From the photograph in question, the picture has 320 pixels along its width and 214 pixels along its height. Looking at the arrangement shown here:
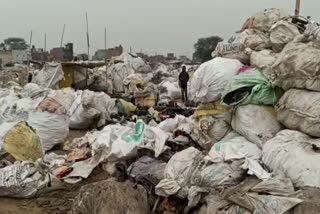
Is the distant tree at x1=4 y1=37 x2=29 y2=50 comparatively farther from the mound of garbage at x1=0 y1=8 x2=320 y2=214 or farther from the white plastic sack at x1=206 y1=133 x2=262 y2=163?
the white plastic sack at x1=206 y1=133 x2=262 y2=163

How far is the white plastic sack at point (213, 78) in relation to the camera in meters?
4.09

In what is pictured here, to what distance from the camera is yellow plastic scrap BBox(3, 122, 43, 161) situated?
504cm

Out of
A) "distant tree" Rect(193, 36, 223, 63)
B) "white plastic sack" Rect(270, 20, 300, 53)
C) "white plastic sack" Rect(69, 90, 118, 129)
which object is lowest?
"distant tree" Rect(193, 36, 223, 63)

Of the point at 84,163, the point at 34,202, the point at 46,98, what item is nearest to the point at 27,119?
the point at 46,98

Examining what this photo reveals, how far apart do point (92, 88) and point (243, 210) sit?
10618 mm

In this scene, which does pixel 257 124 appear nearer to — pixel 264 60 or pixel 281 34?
pixel 264 60

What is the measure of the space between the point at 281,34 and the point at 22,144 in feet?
9.74

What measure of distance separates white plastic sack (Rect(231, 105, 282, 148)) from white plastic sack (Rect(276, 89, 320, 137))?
0.12 meters

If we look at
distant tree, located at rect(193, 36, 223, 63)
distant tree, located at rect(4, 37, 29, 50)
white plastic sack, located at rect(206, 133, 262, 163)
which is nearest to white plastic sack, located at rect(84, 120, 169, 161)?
white plastic sack, located at rect(206, 133, 262, 163)

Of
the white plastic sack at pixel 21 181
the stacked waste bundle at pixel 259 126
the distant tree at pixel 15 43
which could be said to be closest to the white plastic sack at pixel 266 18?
the stacked waste bundle at pixel 259 126

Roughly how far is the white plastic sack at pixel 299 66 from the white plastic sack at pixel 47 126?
3224 millimetres

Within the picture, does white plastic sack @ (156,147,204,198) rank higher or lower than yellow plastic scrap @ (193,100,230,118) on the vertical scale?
lower

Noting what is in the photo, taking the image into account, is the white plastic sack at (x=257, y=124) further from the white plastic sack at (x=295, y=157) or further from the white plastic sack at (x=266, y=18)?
the white plastic sack at (x=266, y=18)

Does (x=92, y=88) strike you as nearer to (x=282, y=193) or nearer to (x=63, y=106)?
(x=63, y=106)
